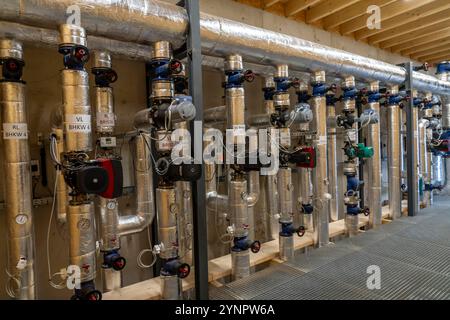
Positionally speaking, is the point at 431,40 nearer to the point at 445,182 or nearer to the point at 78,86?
the point at 445,182

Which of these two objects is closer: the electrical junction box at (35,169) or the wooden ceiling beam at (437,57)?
the electrical junction box at (35,169)

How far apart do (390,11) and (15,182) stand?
3.47m

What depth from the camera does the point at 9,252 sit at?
1.34m

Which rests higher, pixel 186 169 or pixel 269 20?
pixel 269 20

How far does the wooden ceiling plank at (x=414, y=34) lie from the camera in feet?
10.6

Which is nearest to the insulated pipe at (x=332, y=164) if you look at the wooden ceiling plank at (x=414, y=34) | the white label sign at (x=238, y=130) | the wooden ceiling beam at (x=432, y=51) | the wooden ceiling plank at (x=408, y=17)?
the white label sign at (x=238, y=130)

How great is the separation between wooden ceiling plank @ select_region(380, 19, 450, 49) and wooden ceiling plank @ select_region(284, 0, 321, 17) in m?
1.61

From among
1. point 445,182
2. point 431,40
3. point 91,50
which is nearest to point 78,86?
point 91,50

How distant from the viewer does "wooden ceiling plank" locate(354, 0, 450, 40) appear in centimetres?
272

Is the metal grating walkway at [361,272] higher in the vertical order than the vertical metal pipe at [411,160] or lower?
lower

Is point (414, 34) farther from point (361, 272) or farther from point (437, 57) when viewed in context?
point (361, 272)

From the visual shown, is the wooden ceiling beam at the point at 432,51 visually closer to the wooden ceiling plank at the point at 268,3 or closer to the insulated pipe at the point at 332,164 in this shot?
the insulated pipe at the point at 332,164

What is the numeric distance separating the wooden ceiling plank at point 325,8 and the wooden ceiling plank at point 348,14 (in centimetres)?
10

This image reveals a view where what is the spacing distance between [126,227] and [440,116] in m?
4.33
